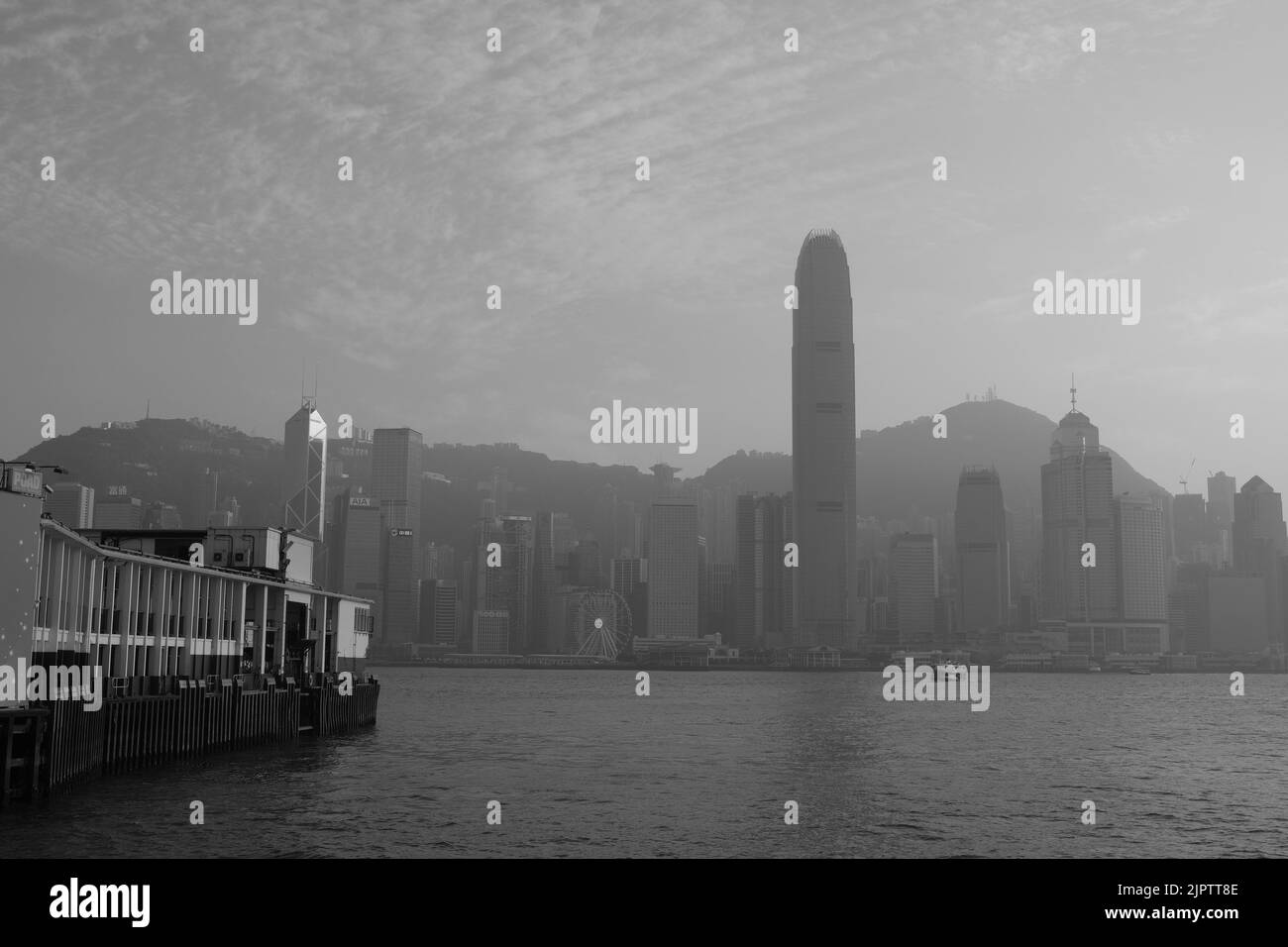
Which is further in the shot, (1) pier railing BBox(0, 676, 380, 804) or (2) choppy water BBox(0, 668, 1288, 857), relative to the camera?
(1) pier railing BBox(0, 676, 380, 804)

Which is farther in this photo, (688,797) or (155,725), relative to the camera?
(155,725)

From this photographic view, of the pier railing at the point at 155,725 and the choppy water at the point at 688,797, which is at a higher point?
the pier railing at the point at 155,725

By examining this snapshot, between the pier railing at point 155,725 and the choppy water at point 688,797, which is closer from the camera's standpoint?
the choppy water at point 688,797

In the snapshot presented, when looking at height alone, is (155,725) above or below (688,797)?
above

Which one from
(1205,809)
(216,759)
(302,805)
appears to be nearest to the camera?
(302,805)

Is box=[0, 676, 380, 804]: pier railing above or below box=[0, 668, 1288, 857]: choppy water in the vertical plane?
above
